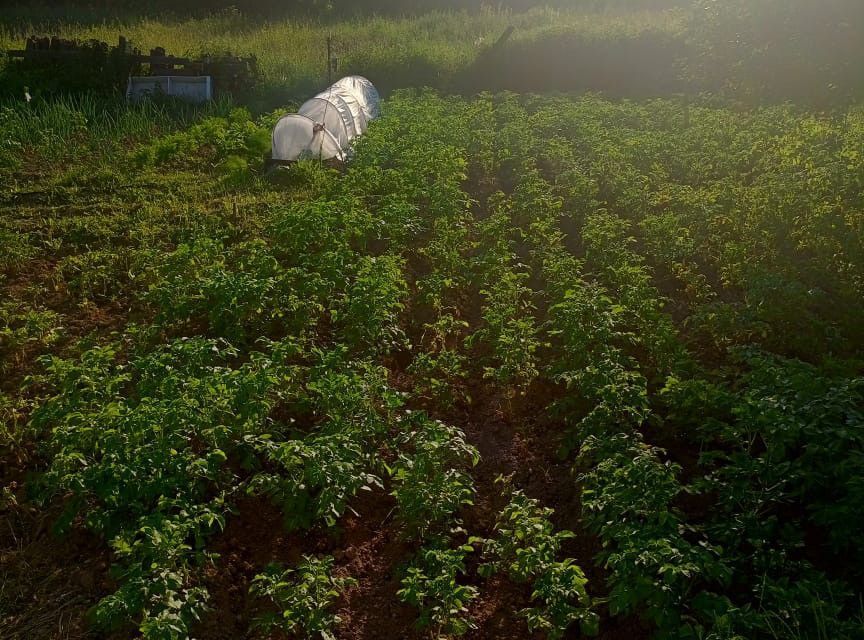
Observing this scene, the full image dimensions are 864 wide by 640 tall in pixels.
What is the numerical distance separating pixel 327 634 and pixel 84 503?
1812 millimetres

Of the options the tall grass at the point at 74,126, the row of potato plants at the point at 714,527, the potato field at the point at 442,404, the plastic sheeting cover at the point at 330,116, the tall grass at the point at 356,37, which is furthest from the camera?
the tall grass at the point at 356,37

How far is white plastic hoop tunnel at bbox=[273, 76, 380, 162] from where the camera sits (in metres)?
11.6

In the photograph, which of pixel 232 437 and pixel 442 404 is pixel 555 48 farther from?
pixel 232 437

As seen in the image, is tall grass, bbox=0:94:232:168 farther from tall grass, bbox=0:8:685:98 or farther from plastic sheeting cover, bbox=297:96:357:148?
tall grass, bbox=0:8:685:98

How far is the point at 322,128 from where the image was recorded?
11.7 m

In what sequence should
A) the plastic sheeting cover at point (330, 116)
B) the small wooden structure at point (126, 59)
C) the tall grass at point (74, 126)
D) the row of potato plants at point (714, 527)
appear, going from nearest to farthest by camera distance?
the row of potato plants at point (714, 527) < the tall grass at point (74, 126) < the plastic sheeting cover at point (330, 116) < the small wooden structure at point (126, 59)

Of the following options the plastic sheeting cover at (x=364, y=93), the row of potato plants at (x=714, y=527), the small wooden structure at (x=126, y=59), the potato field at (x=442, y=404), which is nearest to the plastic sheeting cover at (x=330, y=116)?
the plastic sheeting cover at (x=364, y=93)

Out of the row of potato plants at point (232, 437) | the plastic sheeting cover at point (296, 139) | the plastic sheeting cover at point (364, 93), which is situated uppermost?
the plastic sheeting cover at point (364, 93)

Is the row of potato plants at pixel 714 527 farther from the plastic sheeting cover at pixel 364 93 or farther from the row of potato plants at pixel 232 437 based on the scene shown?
the plastic sheeting cover at pixel 364 93

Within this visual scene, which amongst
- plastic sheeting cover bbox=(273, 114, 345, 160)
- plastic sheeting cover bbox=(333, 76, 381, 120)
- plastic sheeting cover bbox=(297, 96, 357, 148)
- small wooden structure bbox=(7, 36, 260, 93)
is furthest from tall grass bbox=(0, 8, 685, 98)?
plastic sheeting cover bbox=(273, 114, 345, 160)

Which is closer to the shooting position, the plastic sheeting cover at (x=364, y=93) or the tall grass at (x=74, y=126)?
the tall grass at (x=74, y=126)

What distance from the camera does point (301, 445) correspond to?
4137mm

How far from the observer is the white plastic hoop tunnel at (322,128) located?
1158 centimetres

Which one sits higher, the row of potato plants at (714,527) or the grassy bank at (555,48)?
the grassy bank at (555,48)
